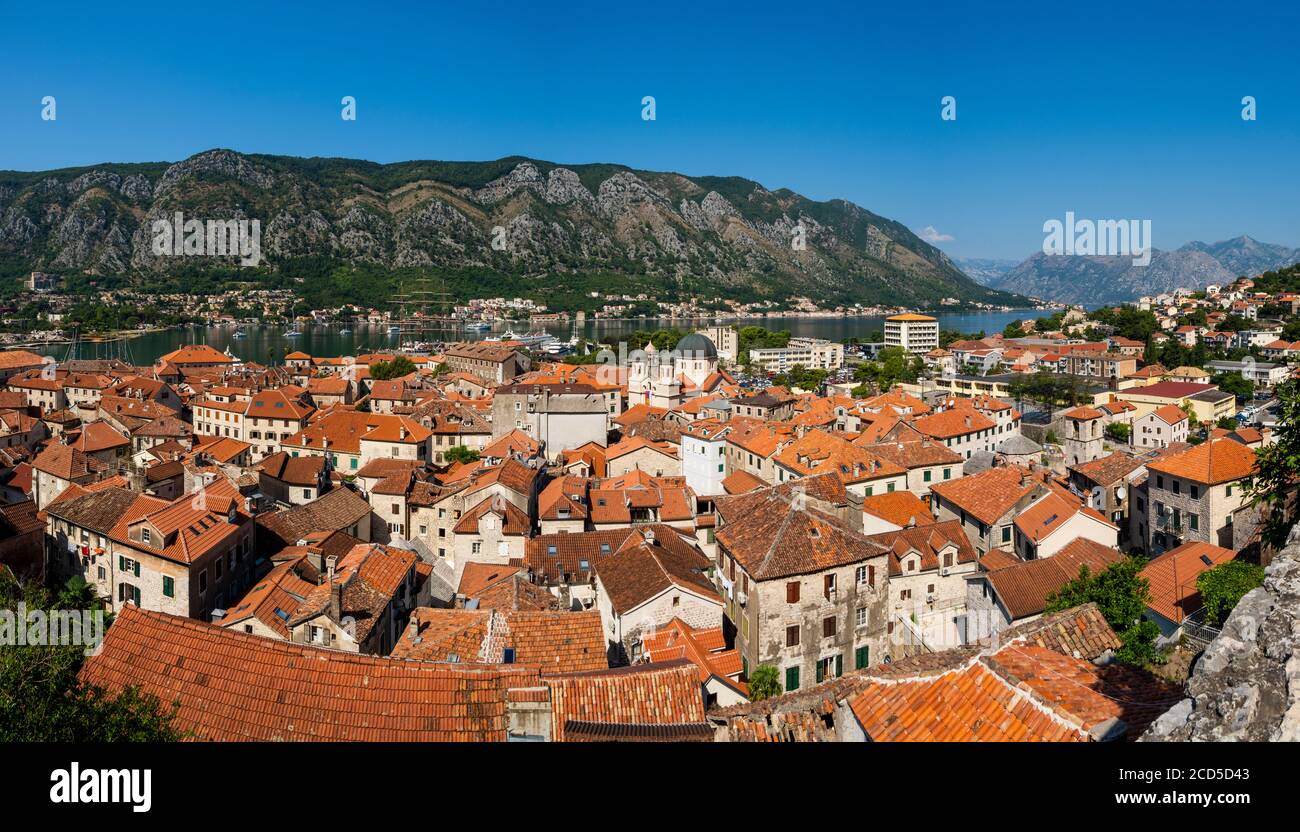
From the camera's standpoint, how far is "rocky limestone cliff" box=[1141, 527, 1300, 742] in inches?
194

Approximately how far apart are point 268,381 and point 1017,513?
72.2 m

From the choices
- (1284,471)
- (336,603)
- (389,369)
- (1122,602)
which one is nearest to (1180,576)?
(1284,471)

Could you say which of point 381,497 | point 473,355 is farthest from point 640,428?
point 473,355

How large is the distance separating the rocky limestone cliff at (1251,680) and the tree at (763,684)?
13.7 metres

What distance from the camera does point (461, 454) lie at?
52.5 m

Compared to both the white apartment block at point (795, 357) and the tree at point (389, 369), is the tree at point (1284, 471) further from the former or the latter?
the white apartment block at point (795, 357)

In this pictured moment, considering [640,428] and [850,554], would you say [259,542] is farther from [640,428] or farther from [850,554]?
[640,428]

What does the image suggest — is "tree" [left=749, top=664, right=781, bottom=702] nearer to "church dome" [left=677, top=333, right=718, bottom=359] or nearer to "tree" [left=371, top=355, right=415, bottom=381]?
"church dome" [left=677, top=333, right=718, bottom=359]

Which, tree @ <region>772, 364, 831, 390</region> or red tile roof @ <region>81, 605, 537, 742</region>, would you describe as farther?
tree @ <region>772, 364, 831, 390</region>

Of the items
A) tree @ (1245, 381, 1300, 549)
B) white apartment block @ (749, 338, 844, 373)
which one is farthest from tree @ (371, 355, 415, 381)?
tree @ (1245, 381, 1300, 549)

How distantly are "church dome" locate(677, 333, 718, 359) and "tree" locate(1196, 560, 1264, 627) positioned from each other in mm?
68682

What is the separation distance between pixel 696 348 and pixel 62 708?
79.8 metres

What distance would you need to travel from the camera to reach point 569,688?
1191cm

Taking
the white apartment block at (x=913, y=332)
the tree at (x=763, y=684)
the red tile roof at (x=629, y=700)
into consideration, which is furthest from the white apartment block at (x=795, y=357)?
the red tile roof at (x=629, y=700)
